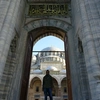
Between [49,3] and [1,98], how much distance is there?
567 cm

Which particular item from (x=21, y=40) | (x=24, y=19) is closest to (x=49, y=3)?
(x=24, y=19)

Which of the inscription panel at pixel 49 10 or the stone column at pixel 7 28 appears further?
the inscription panel at pixel 49 10

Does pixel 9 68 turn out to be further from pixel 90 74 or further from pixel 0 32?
pixel 90 74

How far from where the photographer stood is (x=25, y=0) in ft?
22.5

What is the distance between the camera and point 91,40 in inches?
151

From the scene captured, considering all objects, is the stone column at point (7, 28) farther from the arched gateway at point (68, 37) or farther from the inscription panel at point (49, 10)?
the inscription panel at point (49, 10)

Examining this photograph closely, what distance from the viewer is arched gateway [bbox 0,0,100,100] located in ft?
12.4

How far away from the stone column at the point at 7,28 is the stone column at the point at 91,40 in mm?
2722

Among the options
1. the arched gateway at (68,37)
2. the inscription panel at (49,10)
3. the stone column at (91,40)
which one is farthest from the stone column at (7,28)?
the stone column at (91,40)

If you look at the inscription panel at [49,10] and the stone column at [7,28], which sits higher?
the inscription panel at [49,10]

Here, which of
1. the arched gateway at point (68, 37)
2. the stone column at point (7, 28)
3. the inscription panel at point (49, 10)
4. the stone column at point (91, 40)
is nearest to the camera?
the stone column at point (91, 40)

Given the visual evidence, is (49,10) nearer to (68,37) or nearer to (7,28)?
(68,37)

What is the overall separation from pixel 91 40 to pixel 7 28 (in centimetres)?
306

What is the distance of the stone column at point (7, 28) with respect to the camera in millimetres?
3954
